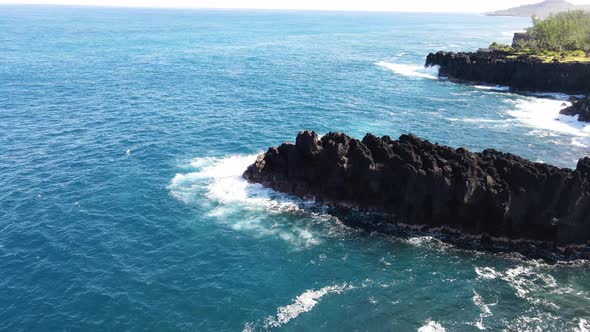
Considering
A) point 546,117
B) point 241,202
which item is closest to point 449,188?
point 241,202

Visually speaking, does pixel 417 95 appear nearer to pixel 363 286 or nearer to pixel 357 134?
pixel 357 134

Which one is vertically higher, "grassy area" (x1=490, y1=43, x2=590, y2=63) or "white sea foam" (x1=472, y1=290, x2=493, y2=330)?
"grassy area" (x1=490, y1=43, x2=590, y2=63)

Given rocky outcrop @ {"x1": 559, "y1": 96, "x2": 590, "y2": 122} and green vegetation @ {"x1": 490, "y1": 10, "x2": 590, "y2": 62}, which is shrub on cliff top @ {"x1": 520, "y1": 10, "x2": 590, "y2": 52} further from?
rocky outcrop @ {"x1": 559, "y1": 96, "x2": 590, "y2": 122}

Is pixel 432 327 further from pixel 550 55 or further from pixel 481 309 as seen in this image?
pixel 550 55

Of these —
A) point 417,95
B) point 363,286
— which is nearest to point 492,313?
point 363,286

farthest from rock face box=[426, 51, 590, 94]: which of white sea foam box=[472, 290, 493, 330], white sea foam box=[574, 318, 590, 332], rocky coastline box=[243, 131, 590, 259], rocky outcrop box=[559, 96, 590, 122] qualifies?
white sea foam box=[472, 290, 493, 330]

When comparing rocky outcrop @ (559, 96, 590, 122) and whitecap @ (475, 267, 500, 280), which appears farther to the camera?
rocky outcrop @ (559, 96, 590, 122)
